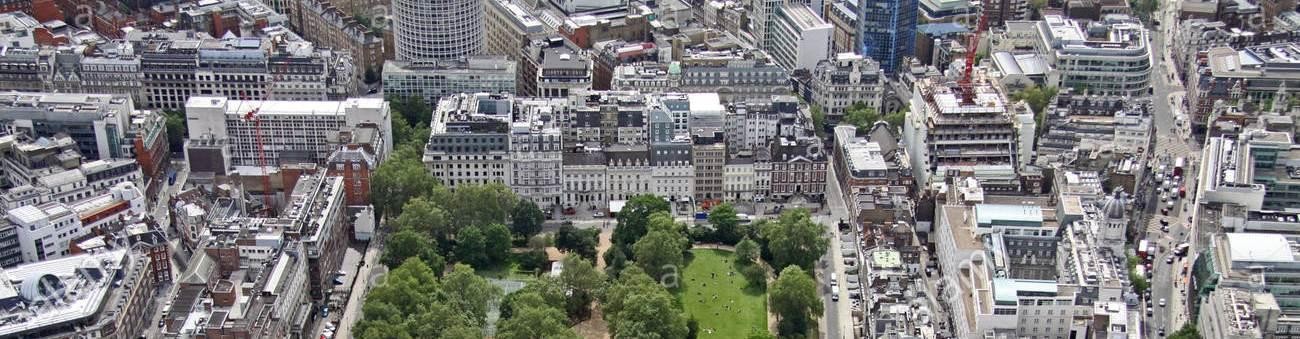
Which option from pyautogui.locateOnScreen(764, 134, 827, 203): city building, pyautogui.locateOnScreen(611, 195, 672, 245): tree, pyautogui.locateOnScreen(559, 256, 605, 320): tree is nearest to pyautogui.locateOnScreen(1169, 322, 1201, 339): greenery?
pyautogui.locateOnScreen(764, 134, 827, 203): city building

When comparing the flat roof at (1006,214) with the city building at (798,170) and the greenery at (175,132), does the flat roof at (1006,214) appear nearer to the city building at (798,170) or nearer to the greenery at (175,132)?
the city building at (798,170)

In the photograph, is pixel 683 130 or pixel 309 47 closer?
pixel 683 130

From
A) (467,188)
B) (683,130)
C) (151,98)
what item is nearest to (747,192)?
(683,130)

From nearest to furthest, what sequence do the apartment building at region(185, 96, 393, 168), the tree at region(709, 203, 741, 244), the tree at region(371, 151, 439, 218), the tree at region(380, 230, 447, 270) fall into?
the tree at region(380, 230, 447, 270), the tree at region(709, 203, 741, 244), the tree at region(371, 151, 439, 218), the apartment building at region(185, 96, 393, 168)

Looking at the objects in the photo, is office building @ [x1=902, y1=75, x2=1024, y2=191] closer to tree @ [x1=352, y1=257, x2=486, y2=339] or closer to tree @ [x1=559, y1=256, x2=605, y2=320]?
tree @ [x1=559, y1=256, x2=605, y2=320]

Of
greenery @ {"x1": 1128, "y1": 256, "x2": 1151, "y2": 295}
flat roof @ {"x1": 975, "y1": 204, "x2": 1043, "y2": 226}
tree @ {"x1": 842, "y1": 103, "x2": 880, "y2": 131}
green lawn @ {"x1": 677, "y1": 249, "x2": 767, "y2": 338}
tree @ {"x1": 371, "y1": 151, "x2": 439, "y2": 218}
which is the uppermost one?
tree @ {"x1": 842, "y1": 103, "x2": 880, "y2": 131}

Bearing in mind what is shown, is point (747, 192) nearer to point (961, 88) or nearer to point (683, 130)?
point (683, 130)

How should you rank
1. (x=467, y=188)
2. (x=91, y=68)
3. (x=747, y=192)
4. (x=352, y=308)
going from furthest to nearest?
(x=91, y=68)
(x=747, y=192)
(x=467, y=188)
(x=352, y=308)
